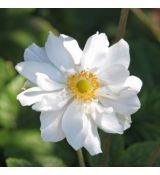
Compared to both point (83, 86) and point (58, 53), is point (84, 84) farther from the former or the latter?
point (58, 53)

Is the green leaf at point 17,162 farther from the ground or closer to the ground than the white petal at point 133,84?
closer to the ground

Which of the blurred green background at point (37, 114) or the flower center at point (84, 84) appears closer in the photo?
the flower center at point (84, 84)

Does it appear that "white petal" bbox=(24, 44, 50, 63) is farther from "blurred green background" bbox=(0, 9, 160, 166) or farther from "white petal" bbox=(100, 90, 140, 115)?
"blurred green background" bbox=(0, 9, 160, 166)

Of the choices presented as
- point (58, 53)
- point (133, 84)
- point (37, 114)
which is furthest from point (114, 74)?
point (37, 114)

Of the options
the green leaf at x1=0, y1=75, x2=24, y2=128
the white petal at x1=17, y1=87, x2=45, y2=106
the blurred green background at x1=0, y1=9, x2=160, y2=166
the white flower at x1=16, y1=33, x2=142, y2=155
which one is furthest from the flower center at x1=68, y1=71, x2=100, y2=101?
the green leaf at x1=0, y1=75, x2=24, y2=128

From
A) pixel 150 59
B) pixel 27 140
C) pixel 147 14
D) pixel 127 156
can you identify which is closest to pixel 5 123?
pixel 27 140

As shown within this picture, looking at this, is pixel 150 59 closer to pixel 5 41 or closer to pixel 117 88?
pixel 5 41

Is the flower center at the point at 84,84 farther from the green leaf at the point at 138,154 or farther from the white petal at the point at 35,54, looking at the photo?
the green leaf at the point at 138,154

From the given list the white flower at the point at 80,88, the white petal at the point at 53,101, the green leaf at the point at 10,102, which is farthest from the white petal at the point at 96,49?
the green leaf at the point at 10,102
